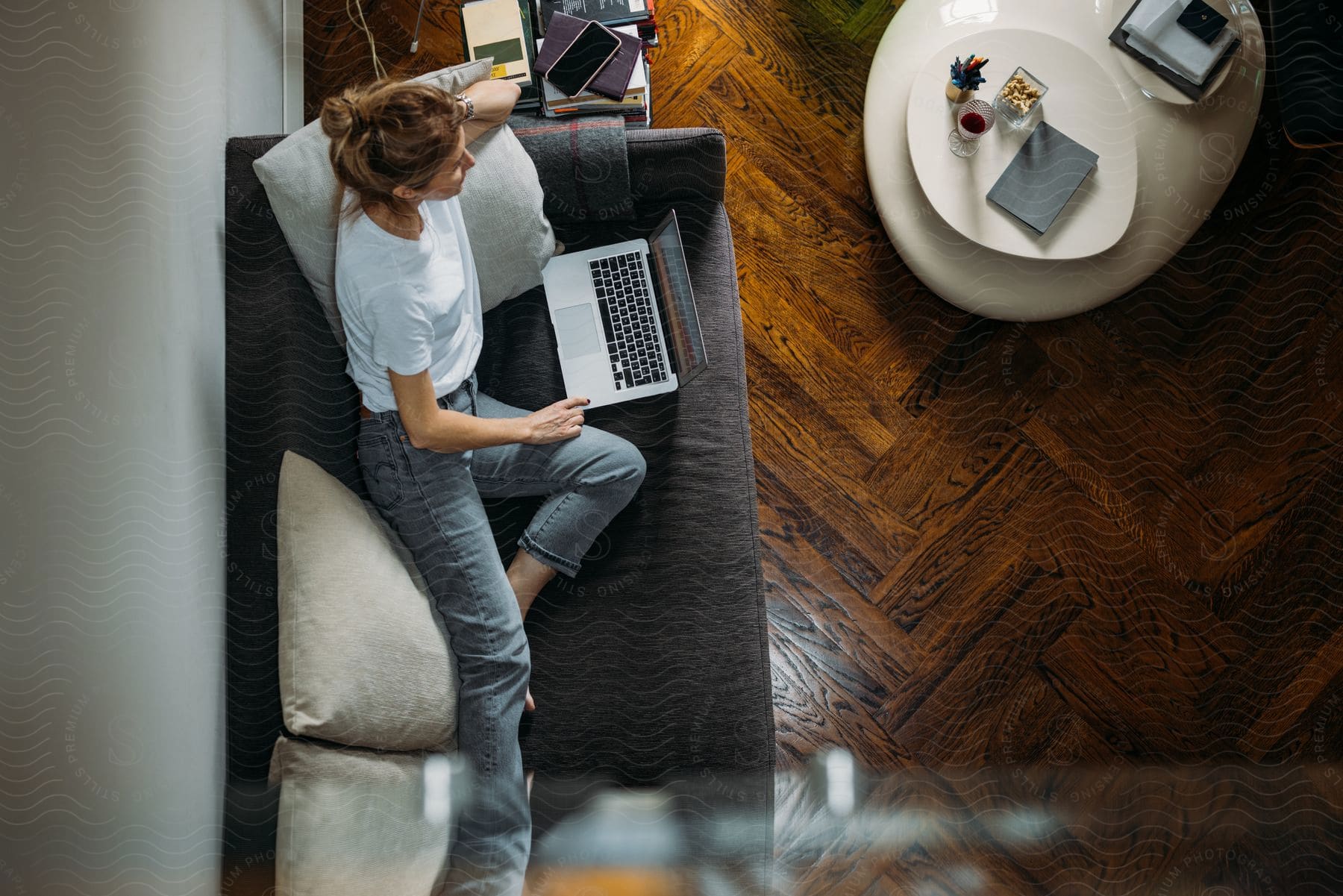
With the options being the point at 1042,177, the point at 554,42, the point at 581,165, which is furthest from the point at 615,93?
the point at 1042,177

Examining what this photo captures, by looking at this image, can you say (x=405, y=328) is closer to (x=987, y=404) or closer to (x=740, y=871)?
(x=740, y=871)

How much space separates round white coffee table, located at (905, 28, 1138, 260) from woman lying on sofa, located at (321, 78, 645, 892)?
2.39ft

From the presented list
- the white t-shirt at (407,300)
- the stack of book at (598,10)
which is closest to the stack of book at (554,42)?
the stack of book at (598,10)

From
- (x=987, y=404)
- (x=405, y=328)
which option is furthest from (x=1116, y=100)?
(x=405, y=328)

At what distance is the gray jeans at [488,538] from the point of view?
3.67ft

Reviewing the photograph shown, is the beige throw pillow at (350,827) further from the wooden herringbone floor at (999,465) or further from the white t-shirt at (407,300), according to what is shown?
the wooden herringbone floor at (999,465)

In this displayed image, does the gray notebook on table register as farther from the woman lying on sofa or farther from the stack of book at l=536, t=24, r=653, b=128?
the woman lying on sofa

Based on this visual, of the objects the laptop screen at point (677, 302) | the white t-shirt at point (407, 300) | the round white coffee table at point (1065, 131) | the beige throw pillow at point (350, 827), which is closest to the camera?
the beige throw pillow at point (350, 827)

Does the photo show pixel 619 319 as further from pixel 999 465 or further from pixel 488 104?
pixel 999 465

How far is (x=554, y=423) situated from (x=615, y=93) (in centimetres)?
63

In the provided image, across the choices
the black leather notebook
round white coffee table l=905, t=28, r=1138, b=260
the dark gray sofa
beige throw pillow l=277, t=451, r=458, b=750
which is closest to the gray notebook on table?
round white coffee table l=905, t=28, r=1138, b=260

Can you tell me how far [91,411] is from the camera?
35.8 inches

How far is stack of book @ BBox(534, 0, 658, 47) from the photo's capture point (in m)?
1.50

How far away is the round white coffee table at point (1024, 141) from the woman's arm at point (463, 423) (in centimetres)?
75
